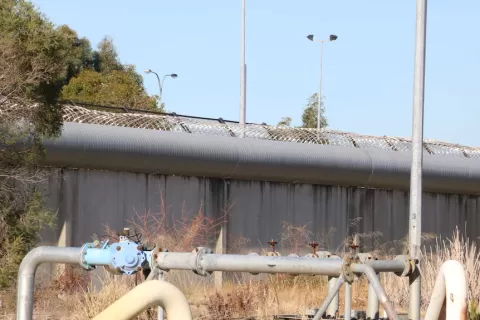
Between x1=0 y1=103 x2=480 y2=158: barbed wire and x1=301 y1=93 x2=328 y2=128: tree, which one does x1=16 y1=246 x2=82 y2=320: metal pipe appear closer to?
x1=0 y1=103 x2=480 y2=158: barbed wire

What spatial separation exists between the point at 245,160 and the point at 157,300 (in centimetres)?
1761

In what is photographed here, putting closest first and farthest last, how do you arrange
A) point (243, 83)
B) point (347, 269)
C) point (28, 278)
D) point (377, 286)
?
point (377, 286), point (347, 269), point (28, 278), point (243, 83)

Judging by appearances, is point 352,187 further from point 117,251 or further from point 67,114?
point 117,251

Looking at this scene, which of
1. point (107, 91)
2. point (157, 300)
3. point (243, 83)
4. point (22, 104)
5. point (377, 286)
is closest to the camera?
point (157, 300)

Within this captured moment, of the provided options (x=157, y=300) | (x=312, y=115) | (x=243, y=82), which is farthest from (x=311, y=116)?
(x=157, y=300)

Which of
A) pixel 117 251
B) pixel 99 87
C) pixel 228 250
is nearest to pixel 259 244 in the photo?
pixel 228 250

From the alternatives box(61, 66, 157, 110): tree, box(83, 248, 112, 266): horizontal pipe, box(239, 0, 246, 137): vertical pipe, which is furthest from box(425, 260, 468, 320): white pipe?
box(61, 66, 157, 110): tree

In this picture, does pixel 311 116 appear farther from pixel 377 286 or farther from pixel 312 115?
pixel 377 286

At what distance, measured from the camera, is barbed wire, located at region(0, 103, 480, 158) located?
824 inches

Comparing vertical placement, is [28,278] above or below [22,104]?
below

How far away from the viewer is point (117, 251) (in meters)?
6.24

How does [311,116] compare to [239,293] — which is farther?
[311,116]

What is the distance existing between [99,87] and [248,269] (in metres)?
44.7

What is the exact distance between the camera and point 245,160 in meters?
21.8
